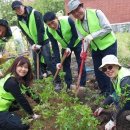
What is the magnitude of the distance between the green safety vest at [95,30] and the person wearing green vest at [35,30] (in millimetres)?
1135

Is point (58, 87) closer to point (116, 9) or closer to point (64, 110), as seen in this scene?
point (64, 110)

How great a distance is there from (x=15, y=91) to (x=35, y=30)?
194 centimetres

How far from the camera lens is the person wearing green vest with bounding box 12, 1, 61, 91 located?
6027mm

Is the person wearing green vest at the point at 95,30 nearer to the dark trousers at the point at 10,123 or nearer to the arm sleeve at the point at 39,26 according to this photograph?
the arm sleeve at the point at 39,26

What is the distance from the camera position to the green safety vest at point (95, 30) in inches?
197

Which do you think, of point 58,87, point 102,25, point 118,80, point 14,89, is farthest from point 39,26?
point 118,80

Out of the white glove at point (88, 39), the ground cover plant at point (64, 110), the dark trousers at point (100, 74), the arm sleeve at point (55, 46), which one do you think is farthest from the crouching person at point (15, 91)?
the arm sleeve at point (55, 46)

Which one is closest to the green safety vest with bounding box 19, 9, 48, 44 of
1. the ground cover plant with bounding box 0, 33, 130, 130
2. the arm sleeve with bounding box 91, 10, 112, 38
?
the ground cover plant with bounding box 0, 33, 130, 130

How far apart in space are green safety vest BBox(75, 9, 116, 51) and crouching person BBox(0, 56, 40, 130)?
109 centimetres

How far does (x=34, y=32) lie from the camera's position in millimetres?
6266

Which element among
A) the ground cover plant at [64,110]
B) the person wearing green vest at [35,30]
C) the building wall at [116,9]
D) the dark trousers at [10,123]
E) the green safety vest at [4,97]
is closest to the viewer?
the ground cover plant at [64,110]

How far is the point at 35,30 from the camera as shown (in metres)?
6.23

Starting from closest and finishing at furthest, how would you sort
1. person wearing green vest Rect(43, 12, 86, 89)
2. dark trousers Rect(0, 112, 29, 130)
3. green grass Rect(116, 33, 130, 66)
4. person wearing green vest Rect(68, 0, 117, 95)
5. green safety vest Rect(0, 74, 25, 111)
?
dark trousers Rect(0, 112, 29, 130)
green safety vest Rect(0, 74, 25, 111)
person wearing green vest Rect(68, 0, 117, 95)
person wearing green vest Rect(43, 12, 86, 89)
green grass Rect(116, 33, 130, 66)

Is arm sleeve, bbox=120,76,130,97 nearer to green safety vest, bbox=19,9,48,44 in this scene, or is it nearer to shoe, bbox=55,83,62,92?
shoe, bbox=55,83,62,92
